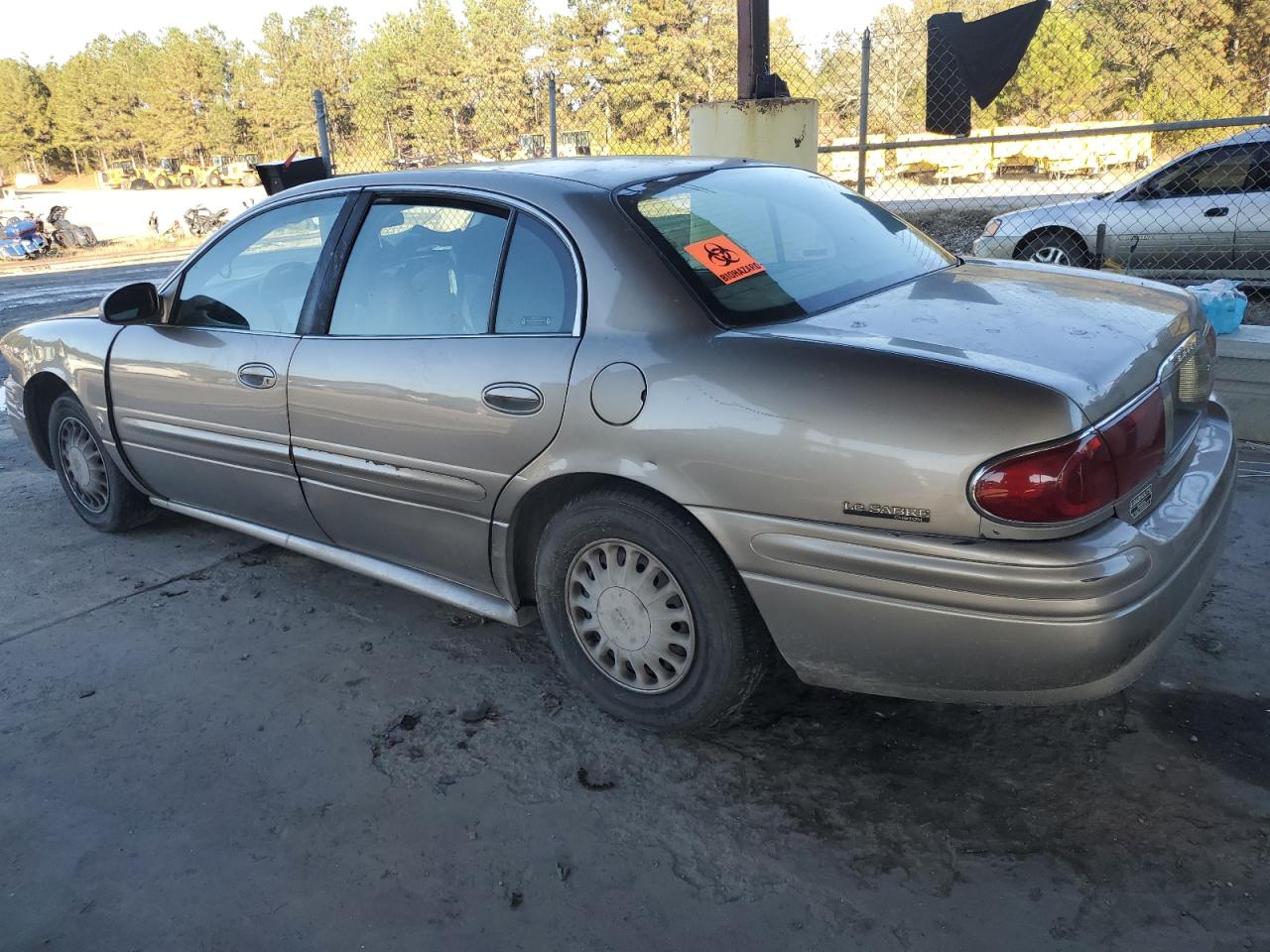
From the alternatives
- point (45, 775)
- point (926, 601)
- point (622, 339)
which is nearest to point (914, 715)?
point (926, 601)

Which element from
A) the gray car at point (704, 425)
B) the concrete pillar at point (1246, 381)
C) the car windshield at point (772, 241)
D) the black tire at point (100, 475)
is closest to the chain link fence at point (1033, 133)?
the concrete pillar at point (1246, 381)

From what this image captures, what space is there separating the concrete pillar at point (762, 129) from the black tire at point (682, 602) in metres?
4.53

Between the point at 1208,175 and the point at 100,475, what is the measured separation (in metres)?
9.04

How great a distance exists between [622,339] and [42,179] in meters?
111

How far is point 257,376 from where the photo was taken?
11.3ft

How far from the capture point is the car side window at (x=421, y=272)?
2.97 metres

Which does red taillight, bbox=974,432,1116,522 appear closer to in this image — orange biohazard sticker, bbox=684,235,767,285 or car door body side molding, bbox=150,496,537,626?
orange biohazard sticker, bbox=684,235,767,285

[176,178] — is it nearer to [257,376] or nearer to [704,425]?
[257,376]

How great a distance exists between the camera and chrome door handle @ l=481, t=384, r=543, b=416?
106 inches

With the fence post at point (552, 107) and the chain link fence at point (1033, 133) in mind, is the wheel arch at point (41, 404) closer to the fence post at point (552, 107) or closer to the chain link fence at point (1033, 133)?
the chain link fence at point (1033, 133)

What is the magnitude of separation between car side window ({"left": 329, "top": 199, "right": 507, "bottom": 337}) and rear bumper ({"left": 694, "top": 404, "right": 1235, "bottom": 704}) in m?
1.09

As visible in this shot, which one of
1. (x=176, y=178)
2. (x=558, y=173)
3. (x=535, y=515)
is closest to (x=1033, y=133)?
(x=558, y=173)

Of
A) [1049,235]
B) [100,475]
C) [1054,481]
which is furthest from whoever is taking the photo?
[1049,235]

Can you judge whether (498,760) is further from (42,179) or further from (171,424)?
(42,179)
